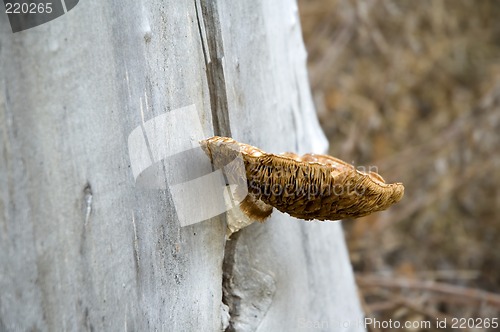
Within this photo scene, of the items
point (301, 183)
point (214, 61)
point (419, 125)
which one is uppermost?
point (214, 61)

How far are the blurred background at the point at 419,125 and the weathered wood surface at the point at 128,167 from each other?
196cm

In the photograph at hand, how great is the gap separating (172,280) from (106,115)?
429 mm

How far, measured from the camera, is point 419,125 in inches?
188

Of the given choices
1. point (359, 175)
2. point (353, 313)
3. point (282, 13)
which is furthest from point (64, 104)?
point (353, 313)

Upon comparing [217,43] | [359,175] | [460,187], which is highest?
[217,43]

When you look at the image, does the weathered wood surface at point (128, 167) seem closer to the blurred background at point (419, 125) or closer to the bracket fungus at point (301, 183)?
the bracket fungus at point (301, 183)

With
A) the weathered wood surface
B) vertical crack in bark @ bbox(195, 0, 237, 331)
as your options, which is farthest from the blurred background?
vertical crack in bark @ bbox(195, 0, 237, 331)

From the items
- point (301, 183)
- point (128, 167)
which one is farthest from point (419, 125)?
point (128, 167)

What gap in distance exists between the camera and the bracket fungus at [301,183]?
1245 mm

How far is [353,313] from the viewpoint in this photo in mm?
→ 2168

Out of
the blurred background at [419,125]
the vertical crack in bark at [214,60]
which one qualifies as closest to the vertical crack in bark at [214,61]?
the vertical crack in bark at [214,60]

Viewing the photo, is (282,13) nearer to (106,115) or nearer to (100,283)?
(106,115)

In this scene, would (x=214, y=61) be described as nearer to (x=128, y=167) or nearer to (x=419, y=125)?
(x=128, y=167)

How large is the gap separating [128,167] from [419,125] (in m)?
3.91
